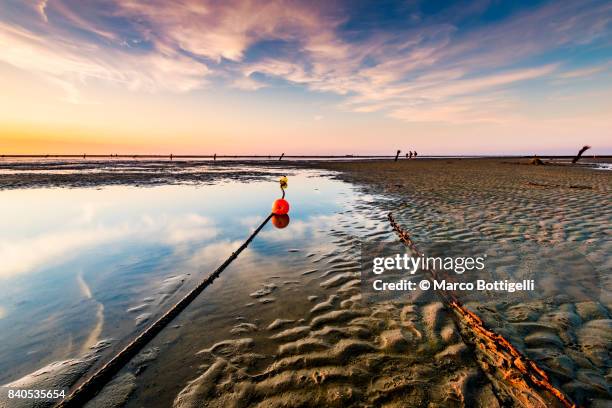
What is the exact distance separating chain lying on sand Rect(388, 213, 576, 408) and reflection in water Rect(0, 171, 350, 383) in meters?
3.58

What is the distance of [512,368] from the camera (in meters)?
2.80

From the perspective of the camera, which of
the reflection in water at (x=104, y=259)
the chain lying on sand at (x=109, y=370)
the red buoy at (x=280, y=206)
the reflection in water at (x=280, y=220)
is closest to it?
the chain lying on sand at (x=109, y=370)

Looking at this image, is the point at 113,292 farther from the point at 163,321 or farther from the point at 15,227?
the point at 15,227

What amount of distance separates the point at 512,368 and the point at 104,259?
773 cm

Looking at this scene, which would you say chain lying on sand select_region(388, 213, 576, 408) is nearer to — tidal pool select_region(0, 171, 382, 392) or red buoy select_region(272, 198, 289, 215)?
tidal pool select_region(0, 171, 382, 392)

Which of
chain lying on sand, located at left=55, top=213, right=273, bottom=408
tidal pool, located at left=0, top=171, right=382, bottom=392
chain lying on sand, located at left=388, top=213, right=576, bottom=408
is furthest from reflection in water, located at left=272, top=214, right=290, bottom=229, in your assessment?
chain lying on sand, located at left=388, top=213, right=576, bottom=408

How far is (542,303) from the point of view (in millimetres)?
4176

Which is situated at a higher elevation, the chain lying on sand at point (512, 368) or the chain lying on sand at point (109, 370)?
the chain lying on sand at point (512, 368)

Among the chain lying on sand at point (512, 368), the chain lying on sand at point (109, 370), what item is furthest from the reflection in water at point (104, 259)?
the chain lying on sand at point (512, 368)

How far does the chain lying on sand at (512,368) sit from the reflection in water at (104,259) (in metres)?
3.58

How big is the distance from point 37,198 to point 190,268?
557 inches

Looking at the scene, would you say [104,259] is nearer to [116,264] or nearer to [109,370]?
[116,264]

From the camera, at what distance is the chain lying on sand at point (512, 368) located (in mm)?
2471

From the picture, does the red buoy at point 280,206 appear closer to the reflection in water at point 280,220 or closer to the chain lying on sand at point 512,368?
the reflection in water at point 280,220
